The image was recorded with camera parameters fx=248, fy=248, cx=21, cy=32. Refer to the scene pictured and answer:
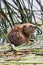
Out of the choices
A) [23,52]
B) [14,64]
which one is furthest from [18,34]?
[14,64]

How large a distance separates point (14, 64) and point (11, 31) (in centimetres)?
92

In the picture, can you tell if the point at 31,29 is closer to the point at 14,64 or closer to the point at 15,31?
the point at 15,31

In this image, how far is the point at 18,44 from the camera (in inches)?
69.7

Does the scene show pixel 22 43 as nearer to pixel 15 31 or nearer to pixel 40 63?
pixel 15 31

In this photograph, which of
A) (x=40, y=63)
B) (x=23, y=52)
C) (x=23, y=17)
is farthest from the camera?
(x=23, y=17)

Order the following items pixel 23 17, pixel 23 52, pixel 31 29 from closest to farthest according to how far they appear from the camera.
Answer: pixel 23 52 < pixel 31 29 < pixel 23 17

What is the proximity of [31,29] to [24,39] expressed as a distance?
9 cm

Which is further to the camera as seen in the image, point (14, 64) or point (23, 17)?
point (23, 17)

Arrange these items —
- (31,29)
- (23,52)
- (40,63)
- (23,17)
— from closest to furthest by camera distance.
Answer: (40,63) < (23,52) < (31,29) < (23,17)

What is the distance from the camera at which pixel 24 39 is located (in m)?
1.77

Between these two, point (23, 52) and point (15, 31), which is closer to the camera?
point (23, 52)

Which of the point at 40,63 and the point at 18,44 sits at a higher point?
the point at 40,63

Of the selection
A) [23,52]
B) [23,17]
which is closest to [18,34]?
[23,52]

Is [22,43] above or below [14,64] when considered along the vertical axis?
below
